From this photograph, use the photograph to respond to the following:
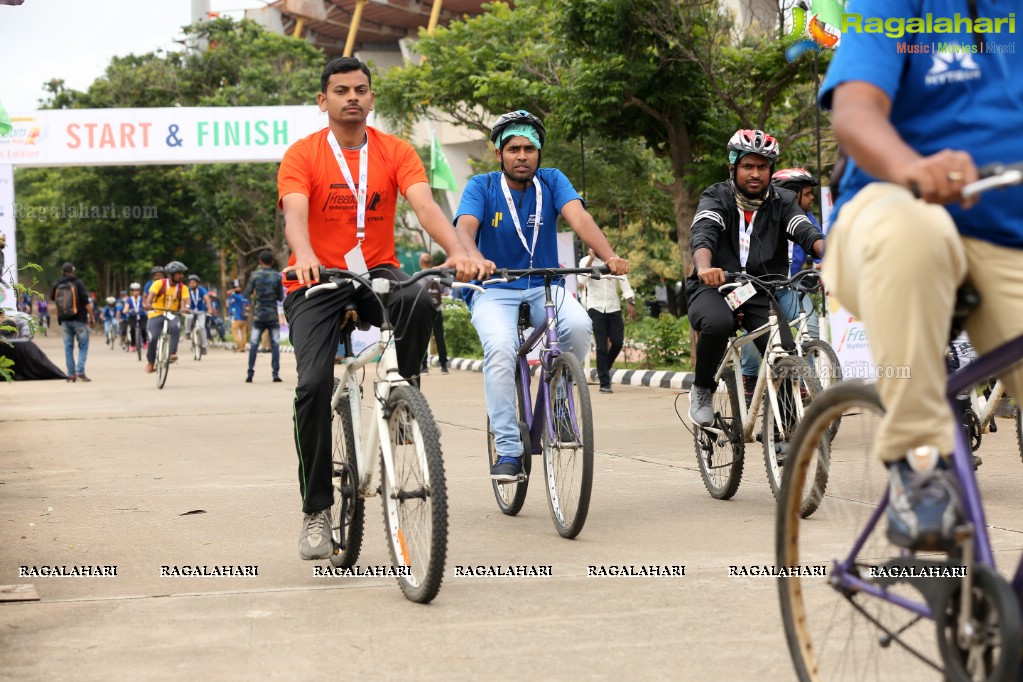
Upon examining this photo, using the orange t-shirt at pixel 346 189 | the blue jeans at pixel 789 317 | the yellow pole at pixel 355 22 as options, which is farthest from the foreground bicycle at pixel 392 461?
the yellow pole at pixel 355 22

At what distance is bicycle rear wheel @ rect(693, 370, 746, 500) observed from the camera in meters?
7.09

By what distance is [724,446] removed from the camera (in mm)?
7215

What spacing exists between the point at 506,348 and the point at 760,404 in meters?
1.36

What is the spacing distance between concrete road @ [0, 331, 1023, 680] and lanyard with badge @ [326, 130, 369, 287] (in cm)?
122

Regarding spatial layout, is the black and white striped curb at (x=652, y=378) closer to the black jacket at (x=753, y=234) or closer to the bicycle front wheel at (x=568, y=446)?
the black jacket at (x=753, y=234)

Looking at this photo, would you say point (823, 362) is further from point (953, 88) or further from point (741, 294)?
point (953, 88)

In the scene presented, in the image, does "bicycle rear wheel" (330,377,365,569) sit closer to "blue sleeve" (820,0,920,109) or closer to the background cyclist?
"blue sleeve" (820,0,920,109)

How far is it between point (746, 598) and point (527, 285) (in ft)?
7.84

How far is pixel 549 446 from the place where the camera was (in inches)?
251

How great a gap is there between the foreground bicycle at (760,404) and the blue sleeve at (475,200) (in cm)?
127

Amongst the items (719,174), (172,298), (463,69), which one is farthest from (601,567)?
(463,69)

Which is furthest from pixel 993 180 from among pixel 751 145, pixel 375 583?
pixel 751 145

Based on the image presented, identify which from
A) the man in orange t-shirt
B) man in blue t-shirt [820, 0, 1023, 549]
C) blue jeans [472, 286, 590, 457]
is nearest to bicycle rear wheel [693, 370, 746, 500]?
blue jeans [472, 286, 590, 457]

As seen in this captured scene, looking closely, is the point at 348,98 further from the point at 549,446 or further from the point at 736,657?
the point at 736,657
